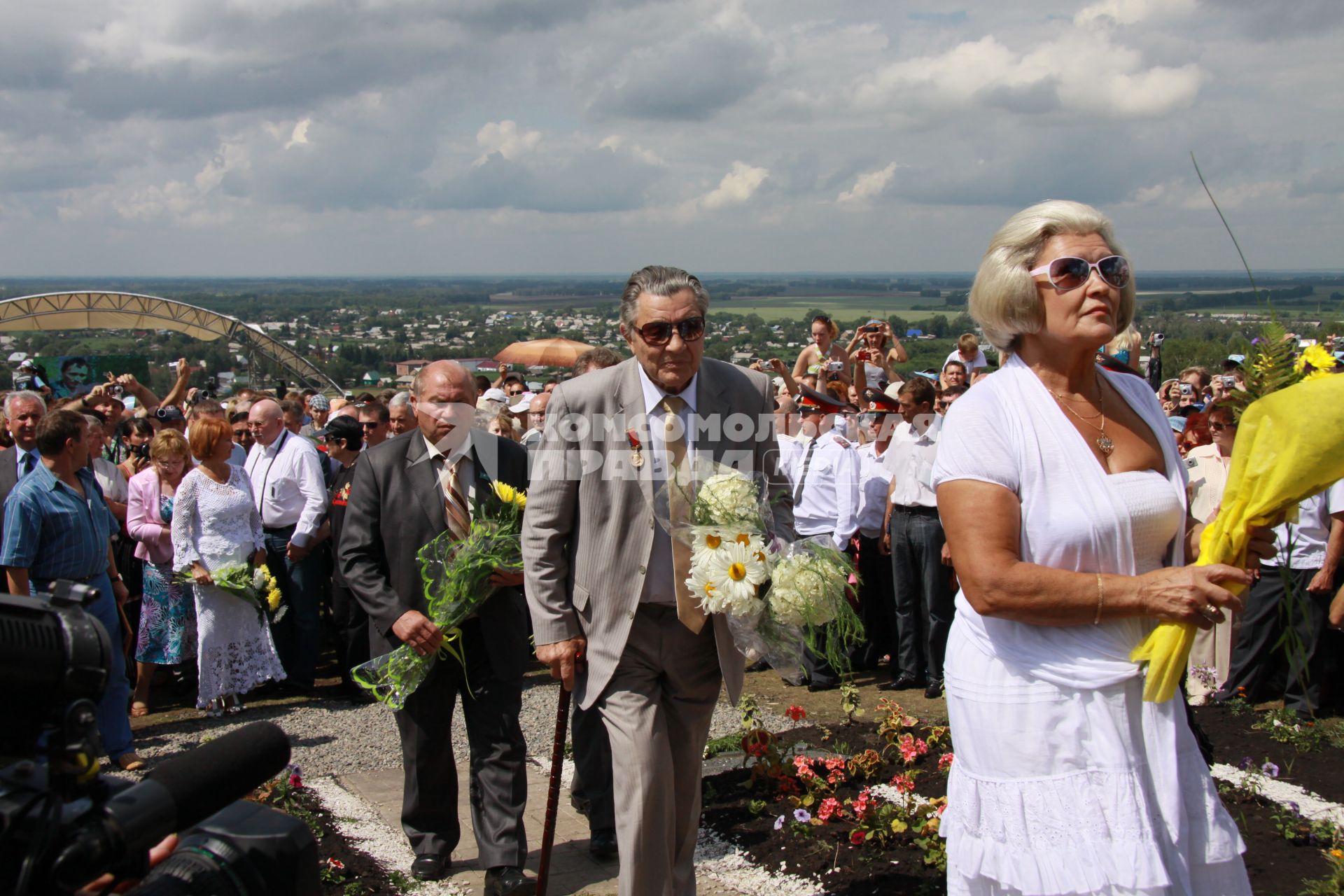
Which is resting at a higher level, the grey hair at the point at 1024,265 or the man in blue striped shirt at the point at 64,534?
the grey hair at the point at 1024,265

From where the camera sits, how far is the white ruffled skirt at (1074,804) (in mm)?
2742

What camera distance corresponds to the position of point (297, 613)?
9.12m

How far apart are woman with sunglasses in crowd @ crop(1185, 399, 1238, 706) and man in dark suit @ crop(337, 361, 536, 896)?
4.52 m

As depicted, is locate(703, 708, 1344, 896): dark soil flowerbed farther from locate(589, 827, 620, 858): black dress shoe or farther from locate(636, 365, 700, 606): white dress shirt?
locate(636, 365, 700, 606): white dress shirt

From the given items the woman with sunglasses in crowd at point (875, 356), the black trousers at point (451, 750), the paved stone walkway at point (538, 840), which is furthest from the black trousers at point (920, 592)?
the black trousers at point (451, 750)

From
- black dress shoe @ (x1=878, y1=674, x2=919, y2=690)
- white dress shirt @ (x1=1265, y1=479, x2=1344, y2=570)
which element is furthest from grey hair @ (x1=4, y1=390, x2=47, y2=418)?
white dress shirt @ (x1=1265, y1=479, x2=1344, y2=570)

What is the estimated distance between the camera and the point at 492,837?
4.95 meters

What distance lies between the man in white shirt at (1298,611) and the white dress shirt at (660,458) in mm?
4637

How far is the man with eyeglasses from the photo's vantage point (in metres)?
10.0

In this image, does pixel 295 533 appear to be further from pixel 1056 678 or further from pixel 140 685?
pixel 1056 678

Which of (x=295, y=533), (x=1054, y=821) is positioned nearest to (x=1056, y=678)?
(x=1054, y=821)

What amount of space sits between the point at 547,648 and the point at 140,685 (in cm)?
569

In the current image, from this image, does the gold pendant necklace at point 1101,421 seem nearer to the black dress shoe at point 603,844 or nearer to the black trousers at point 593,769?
the black trousers at point 593,769

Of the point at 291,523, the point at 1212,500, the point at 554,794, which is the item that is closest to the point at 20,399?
the point at 291,523
